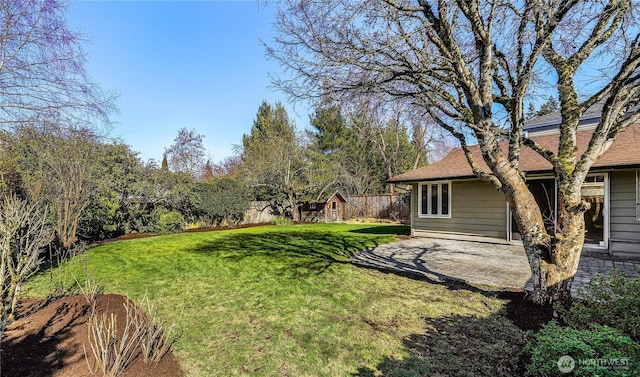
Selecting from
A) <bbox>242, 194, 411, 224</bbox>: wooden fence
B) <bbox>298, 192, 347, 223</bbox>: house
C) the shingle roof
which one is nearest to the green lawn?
the shingle roof

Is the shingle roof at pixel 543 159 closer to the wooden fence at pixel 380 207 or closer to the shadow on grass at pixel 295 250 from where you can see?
the shadow on grass at pixel 295 250

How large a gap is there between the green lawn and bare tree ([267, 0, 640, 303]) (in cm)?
156

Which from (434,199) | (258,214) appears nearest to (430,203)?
(434,199)

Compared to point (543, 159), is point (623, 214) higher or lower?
lower

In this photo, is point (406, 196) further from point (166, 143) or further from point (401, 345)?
Result: point (166, 143)

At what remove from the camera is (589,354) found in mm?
2010

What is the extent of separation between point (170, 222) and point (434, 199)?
11.3 m

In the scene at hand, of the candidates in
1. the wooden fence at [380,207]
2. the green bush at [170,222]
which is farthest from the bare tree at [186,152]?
the wooden fence at [380,207]

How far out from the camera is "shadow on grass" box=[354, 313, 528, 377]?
2.70m

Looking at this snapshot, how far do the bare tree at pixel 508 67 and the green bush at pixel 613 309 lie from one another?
1.55 ft

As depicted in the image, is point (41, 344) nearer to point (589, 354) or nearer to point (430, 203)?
point (589, 354)

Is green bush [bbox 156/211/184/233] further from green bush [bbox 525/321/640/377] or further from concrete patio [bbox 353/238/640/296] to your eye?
green bush [bbox 525/321/640/377]

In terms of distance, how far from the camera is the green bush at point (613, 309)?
8.38 ft

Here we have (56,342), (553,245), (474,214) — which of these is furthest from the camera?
(474,214)
